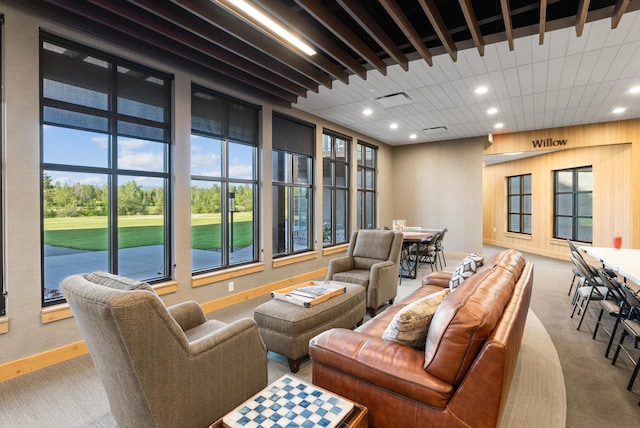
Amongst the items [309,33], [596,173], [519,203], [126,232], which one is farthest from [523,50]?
[519,203]

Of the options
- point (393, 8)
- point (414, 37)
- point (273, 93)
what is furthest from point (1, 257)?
point (414, 37)

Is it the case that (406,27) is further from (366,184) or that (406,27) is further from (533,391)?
(366,184)

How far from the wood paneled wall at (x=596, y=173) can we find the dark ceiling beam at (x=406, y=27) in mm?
5379

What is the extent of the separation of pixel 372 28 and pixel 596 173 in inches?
293

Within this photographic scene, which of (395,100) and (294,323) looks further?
(395,100)

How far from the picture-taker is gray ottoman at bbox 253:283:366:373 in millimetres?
2590

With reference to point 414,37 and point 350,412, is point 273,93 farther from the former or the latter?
point 350,412

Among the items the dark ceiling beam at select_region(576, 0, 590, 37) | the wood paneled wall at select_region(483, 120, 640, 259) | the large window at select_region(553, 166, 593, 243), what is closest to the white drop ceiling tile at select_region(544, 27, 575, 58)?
the dark ceiling beam at select_region(576, 0, 590, 37)

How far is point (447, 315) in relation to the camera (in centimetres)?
154

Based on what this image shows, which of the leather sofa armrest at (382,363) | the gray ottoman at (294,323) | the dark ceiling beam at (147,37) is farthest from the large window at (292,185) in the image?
the leather sofa armrest at (382,363)

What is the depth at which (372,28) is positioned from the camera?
294 centimetres

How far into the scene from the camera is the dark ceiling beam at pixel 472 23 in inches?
102

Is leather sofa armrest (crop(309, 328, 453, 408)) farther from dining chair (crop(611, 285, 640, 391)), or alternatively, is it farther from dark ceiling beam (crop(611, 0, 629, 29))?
dark ceiling beam (crop(611, 0, 629, 29))

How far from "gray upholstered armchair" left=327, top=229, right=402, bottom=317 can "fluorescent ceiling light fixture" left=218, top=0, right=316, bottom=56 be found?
2492 millimetres
